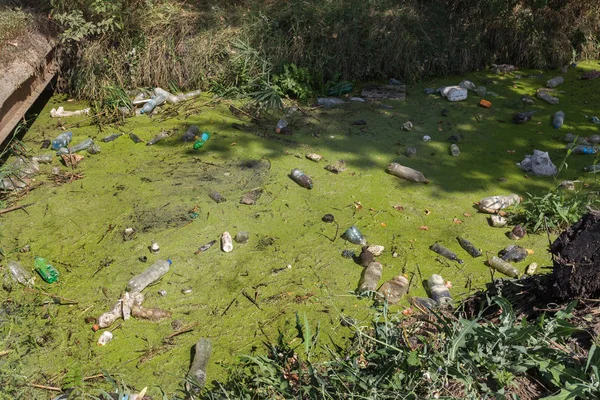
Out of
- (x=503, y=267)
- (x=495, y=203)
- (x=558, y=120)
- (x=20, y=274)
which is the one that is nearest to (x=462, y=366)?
(x=503, y=267)

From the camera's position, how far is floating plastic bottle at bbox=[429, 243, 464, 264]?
3.19 metres

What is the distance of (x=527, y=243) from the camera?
3289mm

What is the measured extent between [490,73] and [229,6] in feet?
8.99

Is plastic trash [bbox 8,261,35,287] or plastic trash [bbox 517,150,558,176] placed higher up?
plastic trash [bbox 8,261,35,287]

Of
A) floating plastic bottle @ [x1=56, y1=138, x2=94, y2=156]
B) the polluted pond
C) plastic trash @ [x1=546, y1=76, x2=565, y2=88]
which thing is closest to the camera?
the polluted pond

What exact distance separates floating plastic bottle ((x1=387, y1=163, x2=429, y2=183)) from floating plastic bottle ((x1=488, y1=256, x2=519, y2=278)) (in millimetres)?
939

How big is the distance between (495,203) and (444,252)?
25.1 inches

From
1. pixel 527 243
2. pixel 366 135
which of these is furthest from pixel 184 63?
pixel 527 243

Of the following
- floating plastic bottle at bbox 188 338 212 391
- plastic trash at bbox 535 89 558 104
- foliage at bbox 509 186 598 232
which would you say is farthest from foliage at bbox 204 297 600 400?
plastic trash at bbox 535 89 558 104

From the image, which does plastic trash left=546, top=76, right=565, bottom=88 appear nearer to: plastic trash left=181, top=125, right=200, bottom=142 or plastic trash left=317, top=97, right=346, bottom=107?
plastic trash left=317, top=97, right=346, bottom=107

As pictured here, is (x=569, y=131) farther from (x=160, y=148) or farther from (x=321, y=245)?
(x=160, y=148)

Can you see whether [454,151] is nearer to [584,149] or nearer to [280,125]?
[584,149]

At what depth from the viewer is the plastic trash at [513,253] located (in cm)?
314

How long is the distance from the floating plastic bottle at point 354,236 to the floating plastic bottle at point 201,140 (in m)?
1.56
